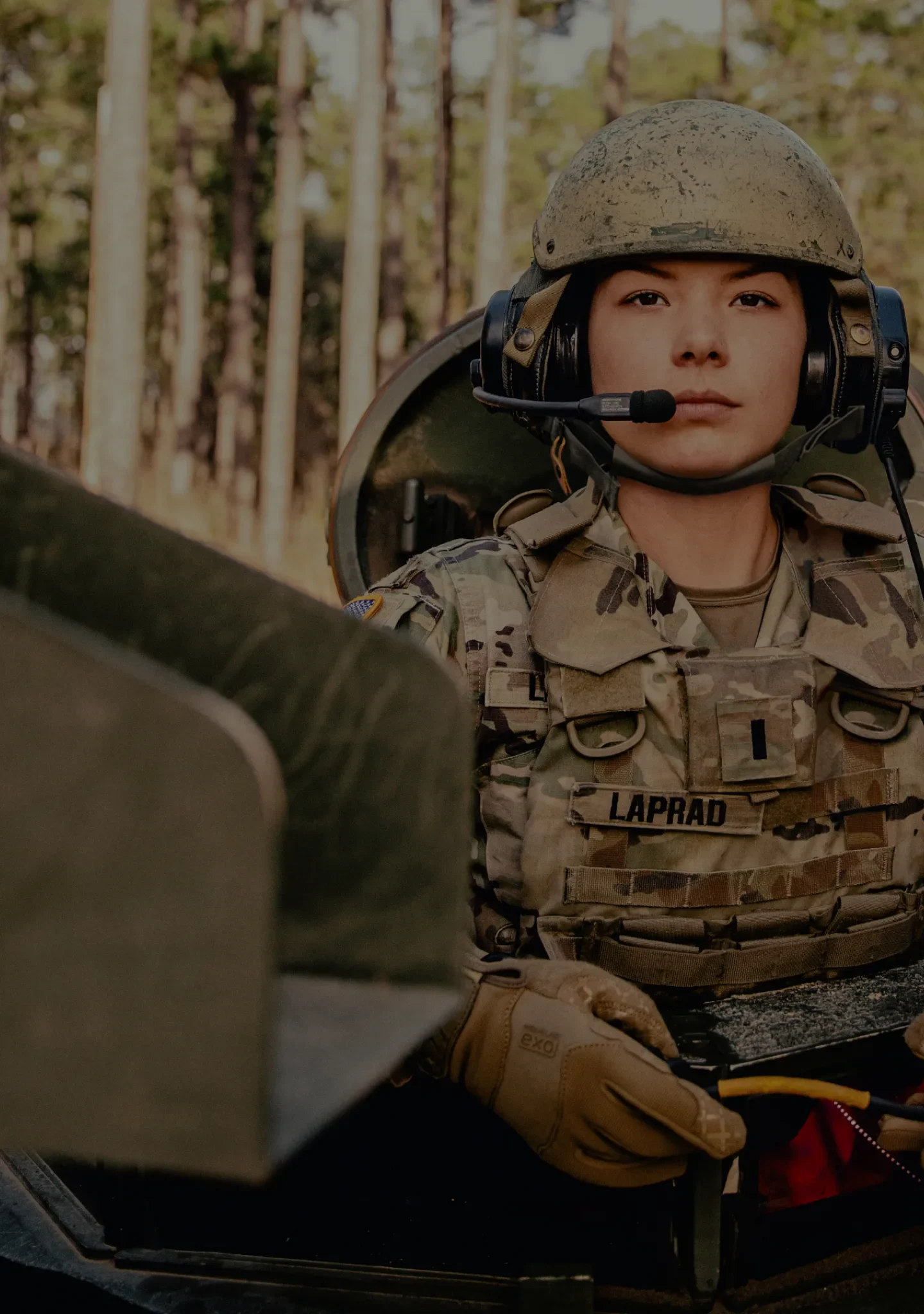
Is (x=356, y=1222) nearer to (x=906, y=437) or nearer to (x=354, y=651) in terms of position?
(x=354, y=651)

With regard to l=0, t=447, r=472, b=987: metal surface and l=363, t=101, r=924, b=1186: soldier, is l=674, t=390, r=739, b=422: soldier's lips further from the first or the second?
l=0, t=447, r=472, b=987: metal surface

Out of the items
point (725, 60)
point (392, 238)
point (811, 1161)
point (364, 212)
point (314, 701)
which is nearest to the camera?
point (314, 701)

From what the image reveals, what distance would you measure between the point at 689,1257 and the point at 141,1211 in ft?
2.02

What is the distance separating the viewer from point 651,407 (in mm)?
2191

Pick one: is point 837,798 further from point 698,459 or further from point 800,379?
point 800,379

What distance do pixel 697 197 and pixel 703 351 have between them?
0.22 meters

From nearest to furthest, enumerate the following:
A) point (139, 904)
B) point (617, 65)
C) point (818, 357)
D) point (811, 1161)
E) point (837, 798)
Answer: point (139, 904) < point (811, 1161) < point (837, 798) < point (818, 357) < point (617, 65)

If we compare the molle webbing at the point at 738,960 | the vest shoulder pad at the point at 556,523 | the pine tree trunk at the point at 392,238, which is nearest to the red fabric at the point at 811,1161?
the molle webbing at the point at 738,960

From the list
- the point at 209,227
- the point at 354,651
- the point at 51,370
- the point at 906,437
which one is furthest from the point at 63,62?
the point at 354,651

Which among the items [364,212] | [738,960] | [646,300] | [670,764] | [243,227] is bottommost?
[243,227]

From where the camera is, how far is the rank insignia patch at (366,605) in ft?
7.51

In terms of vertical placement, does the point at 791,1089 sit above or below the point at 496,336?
below

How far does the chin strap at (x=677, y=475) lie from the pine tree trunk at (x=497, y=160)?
15640 millimetres

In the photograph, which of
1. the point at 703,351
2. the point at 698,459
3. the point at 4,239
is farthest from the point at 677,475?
the point at 4,239
